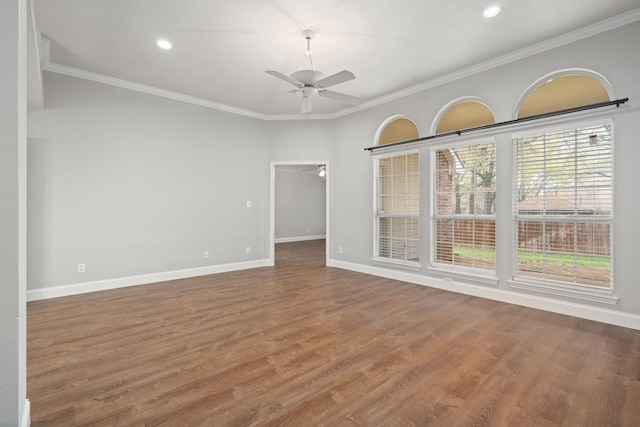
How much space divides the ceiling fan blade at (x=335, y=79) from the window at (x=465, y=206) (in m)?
2.17

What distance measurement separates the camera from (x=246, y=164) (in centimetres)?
598

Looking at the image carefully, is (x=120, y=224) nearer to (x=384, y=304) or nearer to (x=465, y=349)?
(x=384, y=304)

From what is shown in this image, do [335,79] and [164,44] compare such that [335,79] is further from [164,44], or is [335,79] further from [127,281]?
[127,281]

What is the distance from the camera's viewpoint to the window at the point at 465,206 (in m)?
4.07

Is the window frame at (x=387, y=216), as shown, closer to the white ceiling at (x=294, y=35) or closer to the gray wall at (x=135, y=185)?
the white ceiling at (x=294, y=35)

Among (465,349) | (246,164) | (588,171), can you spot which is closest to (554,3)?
(588,171)

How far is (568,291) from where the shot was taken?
11.1 feet

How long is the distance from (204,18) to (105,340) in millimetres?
3265

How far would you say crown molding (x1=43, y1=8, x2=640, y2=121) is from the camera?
10.3 feet

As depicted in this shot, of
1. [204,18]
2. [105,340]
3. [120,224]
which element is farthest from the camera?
[120,224]

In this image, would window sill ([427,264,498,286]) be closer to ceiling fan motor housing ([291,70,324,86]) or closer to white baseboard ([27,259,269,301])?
ceiling fan motor housing ([291,70,324,86])

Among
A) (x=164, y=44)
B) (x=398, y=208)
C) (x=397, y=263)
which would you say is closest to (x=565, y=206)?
(x=398, y=208)
